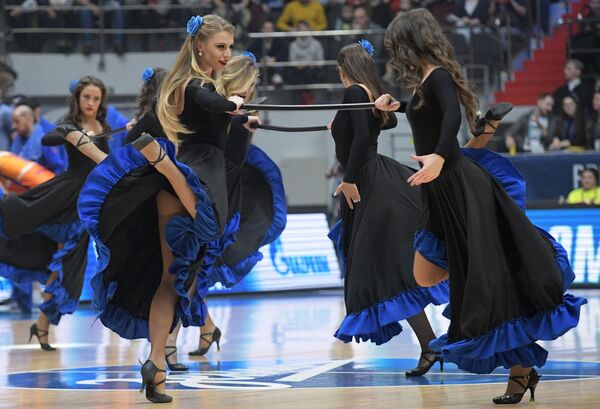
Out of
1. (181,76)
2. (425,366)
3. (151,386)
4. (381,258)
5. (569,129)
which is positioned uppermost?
(181,76)

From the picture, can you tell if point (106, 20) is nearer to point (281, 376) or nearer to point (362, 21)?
point (362, 21)

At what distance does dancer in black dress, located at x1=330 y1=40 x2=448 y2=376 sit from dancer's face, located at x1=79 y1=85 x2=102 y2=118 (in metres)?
2.08

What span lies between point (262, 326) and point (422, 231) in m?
4.16

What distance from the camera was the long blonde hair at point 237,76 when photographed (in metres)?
6.64

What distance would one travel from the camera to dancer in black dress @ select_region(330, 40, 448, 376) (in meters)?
6.25

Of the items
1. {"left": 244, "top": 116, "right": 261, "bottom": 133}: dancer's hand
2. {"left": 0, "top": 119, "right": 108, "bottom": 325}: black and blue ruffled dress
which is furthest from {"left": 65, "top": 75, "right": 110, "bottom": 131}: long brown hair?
{"left": 244, "top": 116, "right": 261, "bottom": 133}: dancer's hand

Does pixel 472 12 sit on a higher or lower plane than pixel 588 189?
higher

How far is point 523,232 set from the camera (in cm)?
513

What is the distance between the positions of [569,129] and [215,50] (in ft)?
30.5

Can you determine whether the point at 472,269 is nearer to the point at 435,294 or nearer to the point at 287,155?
the point at 435,294

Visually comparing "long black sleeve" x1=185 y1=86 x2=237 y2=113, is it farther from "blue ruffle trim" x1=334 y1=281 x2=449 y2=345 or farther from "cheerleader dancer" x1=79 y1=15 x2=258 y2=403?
"blue ruffle trim" x1=334 y1=281 x2=449 y2=345

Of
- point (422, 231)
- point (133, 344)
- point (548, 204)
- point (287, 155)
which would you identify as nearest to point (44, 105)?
point (287, 155)

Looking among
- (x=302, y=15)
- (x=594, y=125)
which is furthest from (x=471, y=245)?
(x=302, y=15)

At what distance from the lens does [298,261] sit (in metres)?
12.5
